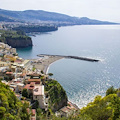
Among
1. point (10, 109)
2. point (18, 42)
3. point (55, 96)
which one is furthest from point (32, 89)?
point (18, 42)

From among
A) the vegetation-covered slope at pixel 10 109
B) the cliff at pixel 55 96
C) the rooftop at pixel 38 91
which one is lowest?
the cliff at pixel 55 96

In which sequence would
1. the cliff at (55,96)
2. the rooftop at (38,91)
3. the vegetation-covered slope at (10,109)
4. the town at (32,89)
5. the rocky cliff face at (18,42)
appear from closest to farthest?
the vegetation-covered slope at (10,109) → the town at (32,89) → the rooftop at (38,91) → the cliff at (55,96) → the rocky cliff face at (18,42)

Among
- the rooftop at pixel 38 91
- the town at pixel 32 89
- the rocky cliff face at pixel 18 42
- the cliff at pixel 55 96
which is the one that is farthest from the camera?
the rocky cliff face at pixel 18 42

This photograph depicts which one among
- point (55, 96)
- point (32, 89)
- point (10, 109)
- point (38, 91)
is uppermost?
point (10, 109)

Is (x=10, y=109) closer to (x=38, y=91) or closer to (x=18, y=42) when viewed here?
(x=38, y=91)

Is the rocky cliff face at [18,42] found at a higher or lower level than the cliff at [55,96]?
higher

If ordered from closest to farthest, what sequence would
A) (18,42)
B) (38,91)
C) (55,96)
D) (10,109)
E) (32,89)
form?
1. (10,109)
2. (32,89)
3. (38,91)
4. (55,96)
5. (18,42)

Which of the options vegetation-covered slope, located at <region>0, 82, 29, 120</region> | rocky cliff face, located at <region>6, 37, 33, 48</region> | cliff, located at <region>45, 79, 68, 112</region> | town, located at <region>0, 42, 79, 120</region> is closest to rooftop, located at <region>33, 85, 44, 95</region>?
town, located at <region>0, 42, 79, 120</region>

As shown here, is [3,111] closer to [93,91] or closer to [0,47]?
[93,91]

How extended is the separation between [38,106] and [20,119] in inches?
244

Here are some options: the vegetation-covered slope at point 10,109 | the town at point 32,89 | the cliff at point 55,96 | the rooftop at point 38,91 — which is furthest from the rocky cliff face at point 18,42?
the vegetation-covered slope at point 10,109

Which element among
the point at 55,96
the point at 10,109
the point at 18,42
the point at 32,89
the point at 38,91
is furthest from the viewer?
the point at 18,42

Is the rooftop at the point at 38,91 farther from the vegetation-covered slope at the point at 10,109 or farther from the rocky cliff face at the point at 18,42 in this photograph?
the rocky cliff face at the point at 18,42

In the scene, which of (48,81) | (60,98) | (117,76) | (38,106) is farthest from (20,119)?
(117,76)
